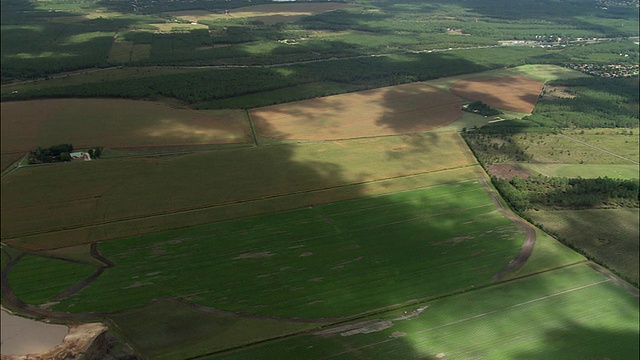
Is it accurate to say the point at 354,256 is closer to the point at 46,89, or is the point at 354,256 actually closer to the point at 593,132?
the point at 593,132

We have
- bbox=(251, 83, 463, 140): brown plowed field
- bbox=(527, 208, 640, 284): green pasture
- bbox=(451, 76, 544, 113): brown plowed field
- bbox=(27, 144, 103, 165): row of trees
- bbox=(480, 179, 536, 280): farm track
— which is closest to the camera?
bbox=(480, 179, 536, 280): farm track

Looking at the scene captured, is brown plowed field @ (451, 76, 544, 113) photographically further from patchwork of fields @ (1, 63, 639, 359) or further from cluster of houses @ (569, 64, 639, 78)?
patchwork of fields @ (1, 63, 639, 359)

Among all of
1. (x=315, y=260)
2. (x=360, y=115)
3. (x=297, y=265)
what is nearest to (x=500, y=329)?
(x=315, y=260)

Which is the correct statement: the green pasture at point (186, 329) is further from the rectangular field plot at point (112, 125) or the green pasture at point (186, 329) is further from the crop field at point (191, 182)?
the rectangular field plot at point (112, 125)

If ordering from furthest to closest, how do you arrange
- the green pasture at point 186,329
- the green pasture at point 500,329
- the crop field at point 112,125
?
the crop field at point 112,125 < the green pasture at point 500,329 < the green pasture at point 186,329

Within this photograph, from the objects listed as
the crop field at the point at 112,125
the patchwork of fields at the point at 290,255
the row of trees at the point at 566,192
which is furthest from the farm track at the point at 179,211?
the crop field at the point at 112,125

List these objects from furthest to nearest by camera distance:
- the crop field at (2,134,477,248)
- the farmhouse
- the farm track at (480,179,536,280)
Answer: the farmhouse
the crop field at (2,134,477,248)
the farm track at (480,179,536,280)

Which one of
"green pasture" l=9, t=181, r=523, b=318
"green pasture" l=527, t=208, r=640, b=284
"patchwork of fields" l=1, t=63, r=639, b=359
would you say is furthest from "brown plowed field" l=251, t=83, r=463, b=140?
"green pasture" l=527, t=208, r=640, b=284
